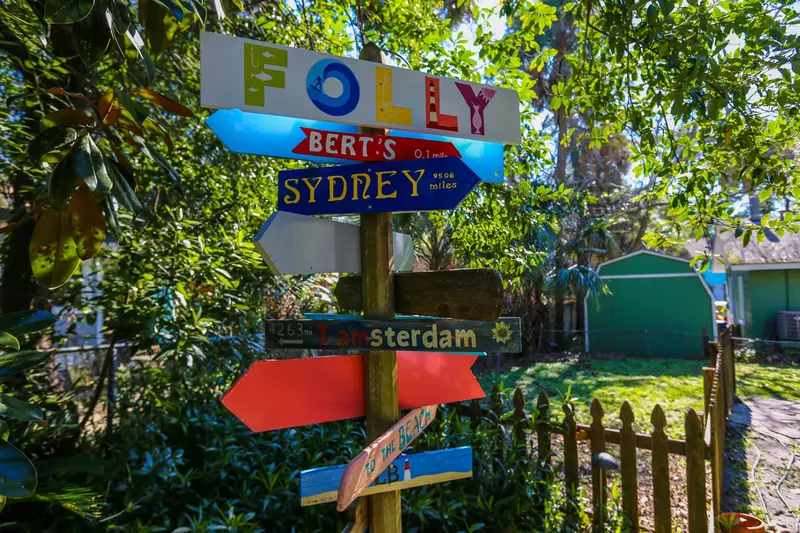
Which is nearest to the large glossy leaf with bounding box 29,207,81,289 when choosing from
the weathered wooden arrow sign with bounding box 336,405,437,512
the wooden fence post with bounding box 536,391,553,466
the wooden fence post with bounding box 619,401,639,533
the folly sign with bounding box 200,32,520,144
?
the folly sign with bounding box 200,32,520,144

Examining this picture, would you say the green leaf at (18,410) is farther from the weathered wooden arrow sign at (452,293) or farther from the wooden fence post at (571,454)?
the wooden fence post at (571,454)

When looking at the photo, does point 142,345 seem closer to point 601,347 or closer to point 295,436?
point 295,436

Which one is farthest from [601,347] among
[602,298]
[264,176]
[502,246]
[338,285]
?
[338,285]

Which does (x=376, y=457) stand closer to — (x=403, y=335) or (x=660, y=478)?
(x=403, y=335)

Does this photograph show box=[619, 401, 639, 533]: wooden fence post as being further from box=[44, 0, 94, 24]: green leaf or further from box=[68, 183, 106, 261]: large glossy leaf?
box=[44, 0, 94, 24]: green leaf

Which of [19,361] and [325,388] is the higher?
[19,361]

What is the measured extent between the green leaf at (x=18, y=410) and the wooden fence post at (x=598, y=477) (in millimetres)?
3291

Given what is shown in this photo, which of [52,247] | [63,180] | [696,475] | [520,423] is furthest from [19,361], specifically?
[696,475]

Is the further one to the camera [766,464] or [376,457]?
[766,464]

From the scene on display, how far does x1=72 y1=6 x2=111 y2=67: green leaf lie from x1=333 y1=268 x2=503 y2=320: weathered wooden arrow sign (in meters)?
1.23

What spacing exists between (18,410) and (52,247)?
52 cm

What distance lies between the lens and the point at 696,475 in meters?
3.15

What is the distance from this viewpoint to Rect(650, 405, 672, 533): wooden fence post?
10.5ft

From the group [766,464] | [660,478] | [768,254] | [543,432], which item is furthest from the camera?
[768,254]
